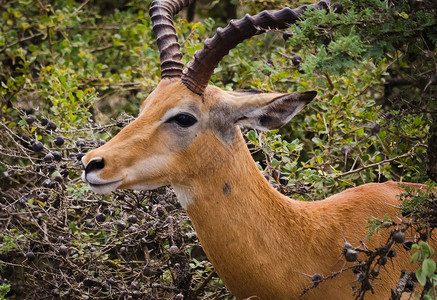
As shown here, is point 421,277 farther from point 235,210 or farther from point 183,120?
point 183,120

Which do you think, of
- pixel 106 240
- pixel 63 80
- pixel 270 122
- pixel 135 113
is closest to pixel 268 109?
pixel 270 122

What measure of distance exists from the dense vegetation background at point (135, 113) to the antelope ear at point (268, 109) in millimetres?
198

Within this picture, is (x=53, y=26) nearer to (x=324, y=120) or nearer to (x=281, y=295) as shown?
(x=324, y=120)

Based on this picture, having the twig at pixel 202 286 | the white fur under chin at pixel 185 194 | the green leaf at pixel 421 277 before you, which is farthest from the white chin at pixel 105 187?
the green leaf at pixel 421 277

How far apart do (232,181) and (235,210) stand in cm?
19

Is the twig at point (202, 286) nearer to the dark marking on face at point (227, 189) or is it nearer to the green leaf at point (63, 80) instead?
the dark marking on face at point (227, 189)

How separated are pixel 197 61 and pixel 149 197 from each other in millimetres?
1424

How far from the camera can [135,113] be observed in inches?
306

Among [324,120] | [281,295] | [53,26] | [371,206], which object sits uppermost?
[53,26]

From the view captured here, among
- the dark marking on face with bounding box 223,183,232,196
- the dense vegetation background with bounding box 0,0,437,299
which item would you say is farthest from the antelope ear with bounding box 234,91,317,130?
the dark marking on face with bounding box 223,183,232,196

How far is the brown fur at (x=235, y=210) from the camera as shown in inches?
152

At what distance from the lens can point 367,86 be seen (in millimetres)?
6383

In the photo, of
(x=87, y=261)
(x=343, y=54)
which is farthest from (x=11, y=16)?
(x=343, y=54)

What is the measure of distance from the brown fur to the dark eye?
0.16 feet
